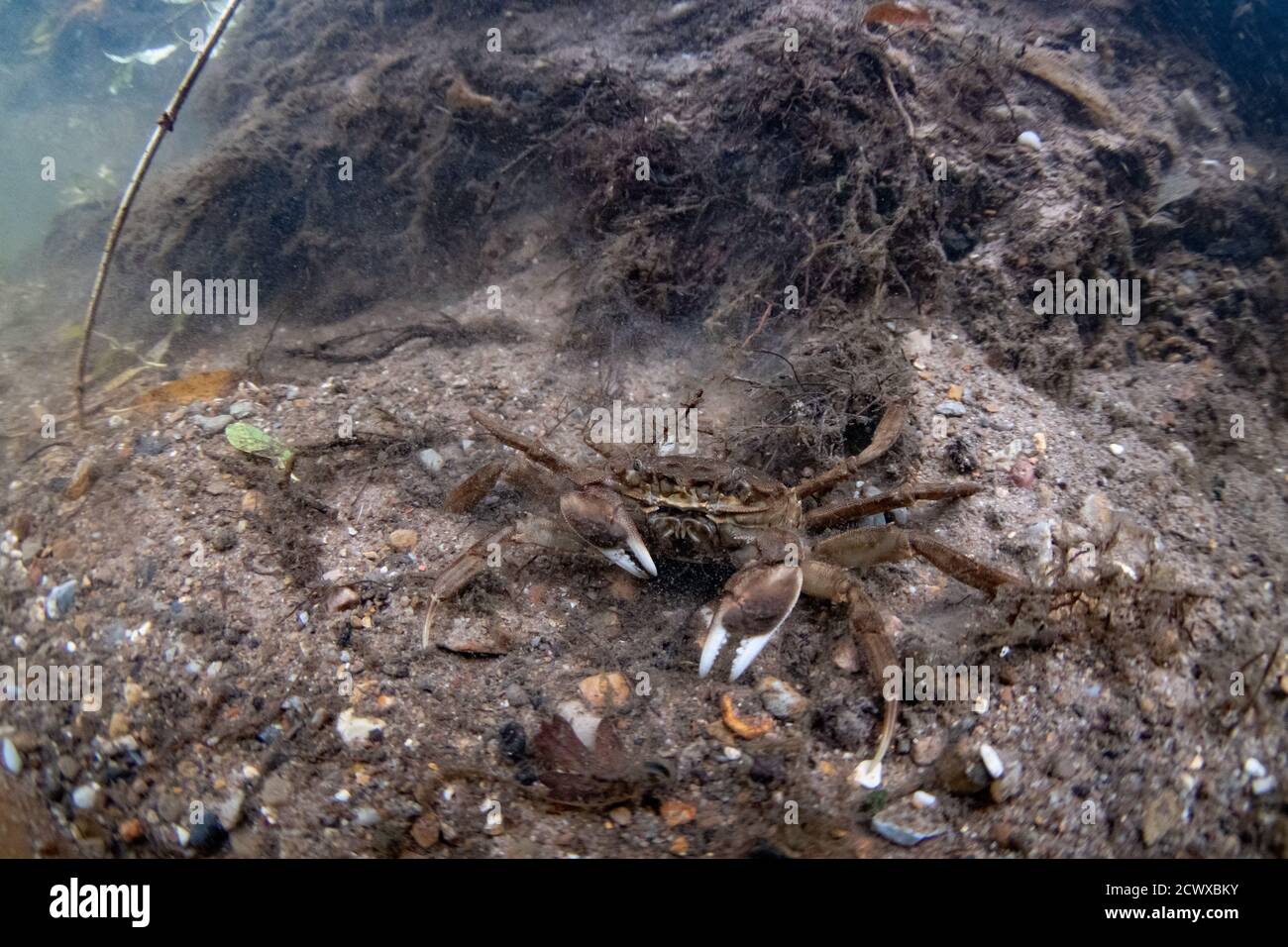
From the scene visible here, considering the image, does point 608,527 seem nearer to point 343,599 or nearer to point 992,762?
point 343,599

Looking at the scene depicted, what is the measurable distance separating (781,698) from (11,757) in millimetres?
3683

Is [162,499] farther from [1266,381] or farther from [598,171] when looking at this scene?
[1266,381]

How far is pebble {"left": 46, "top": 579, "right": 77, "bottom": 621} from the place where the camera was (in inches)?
136

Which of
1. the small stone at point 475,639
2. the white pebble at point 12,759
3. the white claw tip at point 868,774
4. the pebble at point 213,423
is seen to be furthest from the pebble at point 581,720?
the pebble at point 213,423

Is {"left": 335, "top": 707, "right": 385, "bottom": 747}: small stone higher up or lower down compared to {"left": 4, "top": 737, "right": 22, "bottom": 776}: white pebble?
higher up

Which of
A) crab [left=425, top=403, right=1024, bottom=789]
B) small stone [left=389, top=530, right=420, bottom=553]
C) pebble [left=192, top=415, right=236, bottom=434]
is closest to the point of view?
crab [left=425, top=403, right=1024, bottom=789]

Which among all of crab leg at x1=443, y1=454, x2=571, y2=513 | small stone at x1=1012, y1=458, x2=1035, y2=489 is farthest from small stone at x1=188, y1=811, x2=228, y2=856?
small stone at x1=1012, y1=458, x2=1035, y2=489

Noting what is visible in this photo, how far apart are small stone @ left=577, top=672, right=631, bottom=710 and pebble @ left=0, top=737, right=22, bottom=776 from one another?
2.63 meters

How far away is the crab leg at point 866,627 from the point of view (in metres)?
2.80

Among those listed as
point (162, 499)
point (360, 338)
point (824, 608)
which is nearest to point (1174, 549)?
point (824, 608)

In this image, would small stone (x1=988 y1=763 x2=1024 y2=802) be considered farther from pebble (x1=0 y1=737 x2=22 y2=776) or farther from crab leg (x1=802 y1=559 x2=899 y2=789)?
pebble (x1=0 y1=737 x2=22 y2=776)

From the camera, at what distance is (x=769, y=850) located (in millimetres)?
2467
